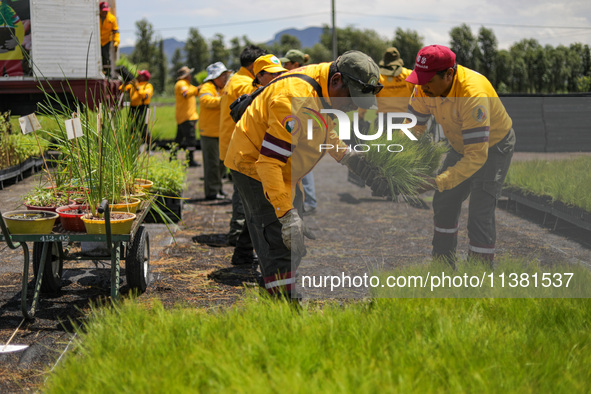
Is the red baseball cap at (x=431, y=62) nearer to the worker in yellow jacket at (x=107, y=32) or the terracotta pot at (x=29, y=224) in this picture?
the terracotta pot at (x=29, y=224)

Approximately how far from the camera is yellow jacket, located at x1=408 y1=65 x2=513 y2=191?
408cm

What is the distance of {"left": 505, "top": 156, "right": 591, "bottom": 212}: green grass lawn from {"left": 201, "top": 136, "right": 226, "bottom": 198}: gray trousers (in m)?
4.15

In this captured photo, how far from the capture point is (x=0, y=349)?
3598mm

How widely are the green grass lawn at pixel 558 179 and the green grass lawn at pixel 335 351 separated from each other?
295 centimetres

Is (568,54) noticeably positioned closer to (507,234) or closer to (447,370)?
(507,234)

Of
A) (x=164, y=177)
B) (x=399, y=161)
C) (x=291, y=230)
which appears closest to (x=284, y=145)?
(x=291, y=230)

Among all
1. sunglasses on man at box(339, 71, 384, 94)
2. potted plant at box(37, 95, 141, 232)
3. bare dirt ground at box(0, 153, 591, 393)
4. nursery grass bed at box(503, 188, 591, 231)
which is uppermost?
sunglasses on man at box(339, 71, 384, 94)

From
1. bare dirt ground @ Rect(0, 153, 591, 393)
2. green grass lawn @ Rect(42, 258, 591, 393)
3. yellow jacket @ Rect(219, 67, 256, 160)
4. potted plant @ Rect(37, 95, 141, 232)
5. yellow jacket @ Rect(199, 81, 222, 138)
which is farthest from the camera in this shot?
yellow jacket @ Rect(199, 81, 222, 138)

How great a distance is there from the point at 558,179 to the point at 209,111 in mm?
4710

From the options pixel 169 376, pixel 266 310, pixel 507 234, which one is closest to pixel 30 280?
pixel 266 310

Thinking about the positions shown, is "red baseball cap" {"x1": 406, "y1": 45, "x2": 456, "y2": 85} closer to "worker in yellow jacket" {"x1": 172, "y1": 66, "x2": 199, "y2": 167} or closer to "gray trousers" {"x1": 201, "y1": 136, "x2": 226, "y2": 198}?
"gray trousers" {"x1": 201, "y1": 136, "x2": 226, "y2": 198}

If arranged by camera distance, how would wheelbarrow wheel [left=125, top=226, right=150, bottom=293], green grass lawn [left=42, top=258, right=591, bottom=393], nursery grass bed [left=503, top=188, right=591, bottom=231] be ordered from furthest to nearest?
nursery grass bed [left=503, top=188, right=591, bottom=231]
wheelbarrow wheel [left=125, top=226, right=150, bottom=293]
green grass lawn [left=42, top=258, right=591, bottom=393]

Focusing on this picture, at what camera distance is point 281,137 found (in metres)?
3.38

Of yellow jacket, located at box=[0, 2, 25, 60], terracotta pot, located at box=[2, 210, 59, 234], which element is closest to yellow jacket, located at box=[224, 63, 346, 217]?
terracotta pot, located at box=[2, 210, 59, 234]
